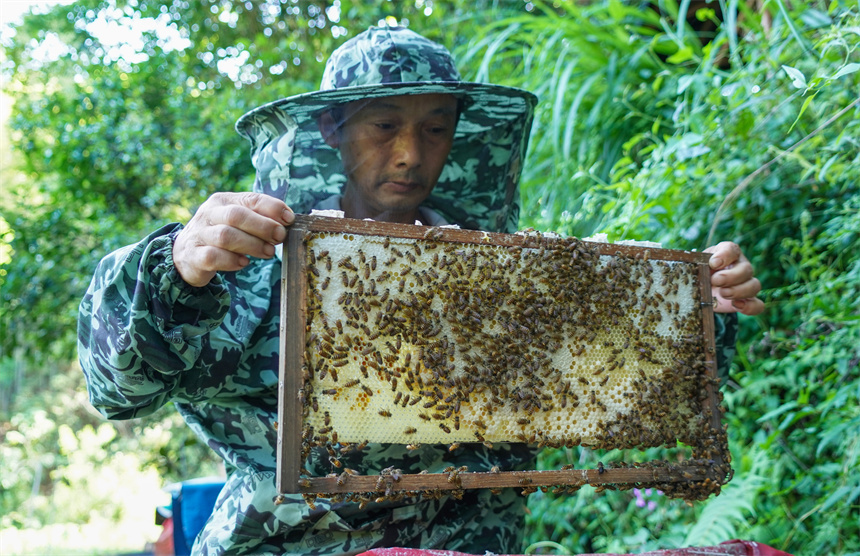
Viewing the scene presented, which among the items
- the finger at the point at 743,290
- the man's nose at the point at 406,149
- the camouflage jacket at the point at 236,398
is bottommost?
the camouflage jacket at the point at 236,398

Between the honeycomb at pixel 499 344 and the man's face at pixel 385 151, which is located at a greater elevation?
the man's face at pixel 385 151

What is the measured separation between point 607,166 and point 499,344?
6.95 feet

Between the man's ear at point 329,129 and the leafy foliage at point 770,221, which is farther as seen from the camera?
the leafy foliage at point 770,221

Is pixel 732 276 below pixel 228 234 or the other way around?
below

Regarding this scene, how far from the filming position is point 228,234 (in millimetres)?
1621

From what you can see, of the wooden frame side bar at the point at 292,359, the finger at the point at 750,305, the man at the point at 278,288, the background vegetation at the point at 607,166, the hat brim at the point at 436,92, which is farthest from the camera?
the background vegetation at the point at 607,166

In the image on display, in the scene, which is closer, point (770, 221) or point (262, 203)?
point (262, 203)

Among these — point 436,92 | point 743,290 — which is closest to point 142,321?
point 436,92

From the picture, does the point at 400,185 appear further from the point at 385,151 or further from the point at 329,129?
the point at 329,129

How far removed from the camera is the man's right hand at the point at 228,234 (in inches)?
64.1

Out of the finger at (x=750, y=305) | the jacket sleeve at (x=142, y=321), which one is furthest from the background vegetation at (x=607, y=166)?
the jacket sleeve at (x=142, y=321)

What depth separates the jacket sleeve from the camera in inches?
67.4

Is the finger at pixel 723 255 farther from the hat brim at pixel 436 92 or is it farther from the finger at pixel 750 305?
the hat brim at pixel 436 92

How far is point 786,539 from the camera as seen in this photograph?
2.76m
